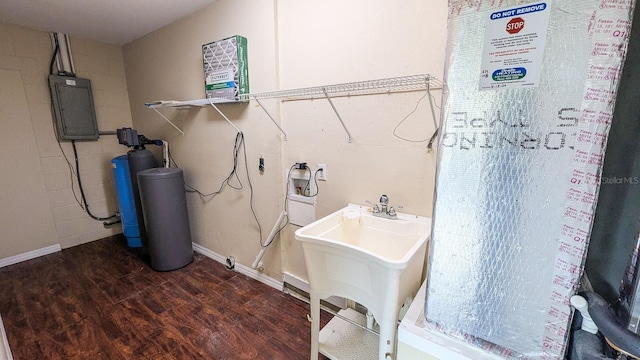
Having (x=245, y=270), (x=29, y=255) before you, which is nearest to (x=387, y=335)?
(x=245, y=270)

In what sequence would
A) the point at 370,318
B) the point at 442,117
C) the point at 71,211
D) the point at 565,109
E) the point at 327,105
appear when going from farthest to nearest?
the point at 71,211 → the point at 327,105 → the point at 370,318 → the point at 442,117 → the point at 565,109

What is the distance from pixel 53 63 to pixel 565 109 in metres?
4.23

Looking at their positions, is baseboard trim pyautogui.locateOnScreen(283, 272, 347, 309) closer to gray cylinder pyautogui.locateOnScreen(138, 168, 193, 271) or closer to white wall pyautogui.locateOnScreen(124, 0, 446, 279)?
white wall pyautogui.locateOnScreen(124, 0, 446, 279)

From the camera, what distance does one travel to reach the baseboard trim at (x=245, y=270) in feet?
7.39

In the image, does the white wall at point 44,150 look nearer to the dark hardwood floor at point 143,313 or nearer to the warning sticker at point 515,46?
the dark hardwood floor at point 143,313

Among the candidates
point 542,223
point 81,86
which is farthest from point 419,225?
→ point 81,86

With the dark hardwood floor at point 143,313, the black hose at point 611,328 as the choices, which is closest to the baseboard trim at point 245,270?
the dark hardwood floor at point 143,313

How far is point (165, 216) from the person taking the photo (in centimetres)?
243

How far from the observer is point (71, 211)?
9.98ft

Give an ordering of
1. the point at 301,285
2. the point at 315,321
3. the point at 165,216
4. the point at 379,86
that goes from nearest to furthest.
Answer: the point at 315,321 → the point at 379,86 → the point at 301,285 → the point at 165,216

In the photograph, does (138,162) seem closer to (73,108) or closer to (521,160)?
(73,108)

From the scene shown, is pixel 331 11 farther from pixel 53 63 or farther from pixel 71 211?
pixel 71 211

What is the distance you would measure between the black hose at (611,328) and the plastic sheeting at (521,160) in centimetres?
5

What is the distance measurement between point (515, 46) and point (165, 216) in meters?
2.76
